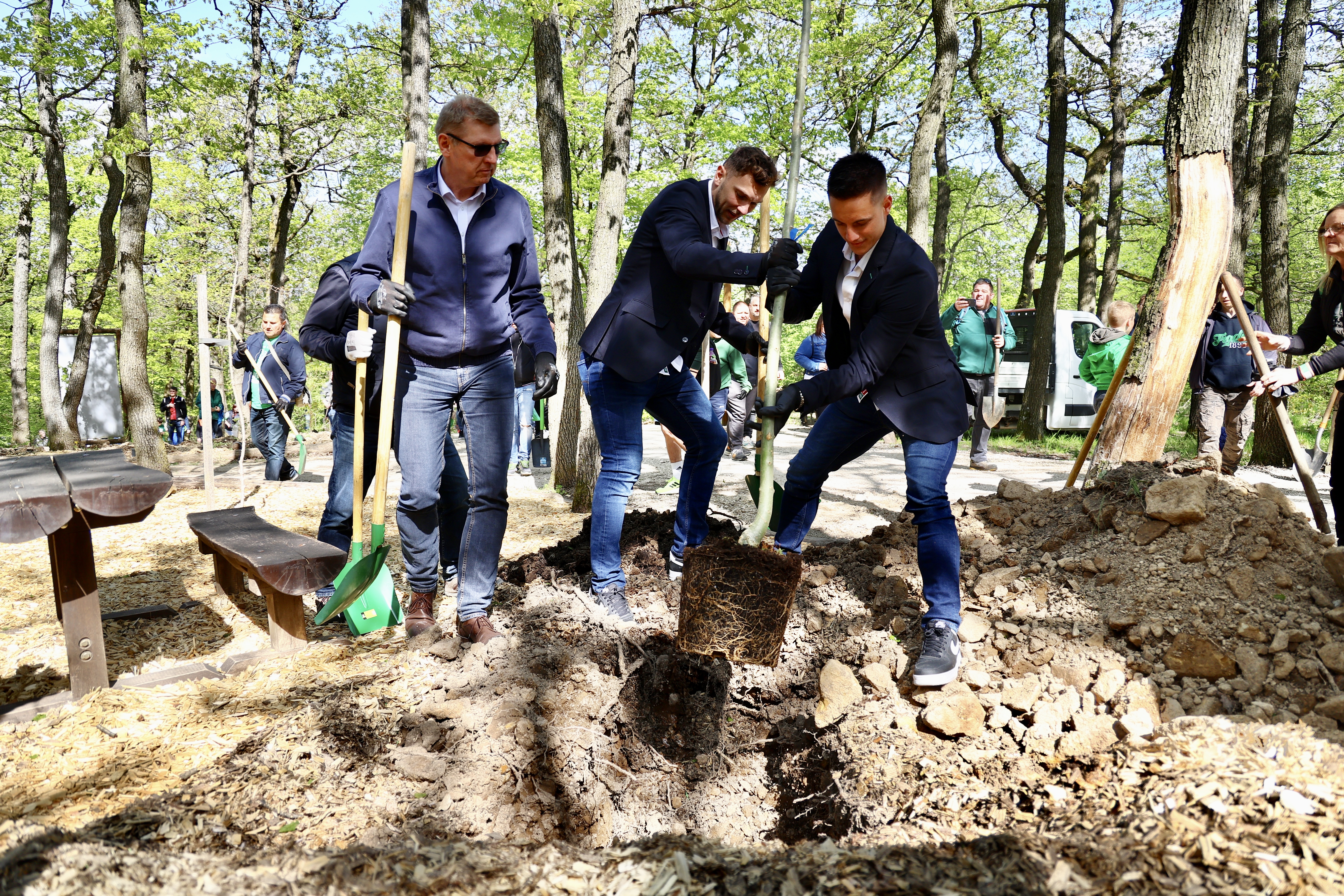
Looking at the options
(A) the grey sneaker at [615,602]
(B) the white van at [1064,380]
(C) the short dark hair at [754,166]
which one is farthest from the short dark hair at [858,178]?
(B) the white van at [1064,380]

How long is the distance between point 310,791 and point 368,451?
2.62 m

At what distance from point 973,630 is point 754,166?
2.04 meters

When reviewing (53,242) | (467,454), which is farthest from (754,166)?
(53,242)

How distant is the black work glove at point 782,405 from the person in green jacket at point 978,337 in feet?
19.8

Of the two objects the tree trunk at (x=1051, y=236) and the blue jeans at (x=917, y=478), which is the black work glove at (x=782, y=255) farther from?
the tree trunk at (x=1051, y=236)

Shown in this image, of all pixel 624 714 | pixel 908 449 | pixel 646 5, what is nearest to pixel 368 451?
pixel 624 714

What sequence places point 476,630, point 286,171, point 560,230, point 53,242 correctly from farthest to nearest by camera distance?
point 286,171 < point 53,242 < point 560,230 < point 476,630

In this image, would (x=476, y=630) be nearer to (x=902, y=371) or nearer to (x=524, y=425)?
(x=902, y=371)

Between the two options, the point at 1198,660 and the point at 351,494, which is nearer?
the point at 1198,660

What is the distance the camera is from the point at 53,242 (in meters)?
14.6

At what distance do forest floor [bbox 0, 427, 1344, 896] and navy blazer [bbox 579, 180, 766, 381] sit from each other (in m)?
1.15

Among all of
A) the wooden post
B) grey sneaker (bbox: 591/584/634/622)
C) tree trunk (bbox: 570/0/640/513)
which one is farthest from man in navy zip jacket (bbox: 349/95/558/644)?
the wooden post

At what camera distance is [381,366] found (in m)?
3.53

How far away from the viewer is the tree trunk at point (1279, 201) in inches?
351
